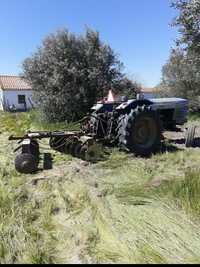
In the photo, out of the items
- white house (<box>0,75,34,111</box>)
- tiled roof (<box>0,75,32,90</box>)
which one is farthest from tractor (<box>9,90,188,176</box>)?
white house (<box>0,75,34,111</box>)

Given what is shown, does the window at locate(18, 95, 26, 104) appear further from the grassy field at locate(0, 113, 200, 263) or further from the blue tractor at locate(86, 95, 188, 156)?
the grassy field at locate(0, 113, 200, 263)

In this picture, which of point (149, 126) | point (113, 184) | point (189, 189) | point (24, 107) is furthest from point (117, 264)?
point (24, 107)

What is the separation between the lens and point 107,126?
8172 millimetres

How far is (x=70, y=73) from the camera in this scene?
15.2 m

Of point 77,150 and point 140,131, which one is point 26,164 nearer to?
point 77,150

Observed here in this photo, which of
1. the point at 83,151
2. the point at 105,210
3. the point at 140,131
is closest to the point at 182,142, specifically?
the point at 140,131

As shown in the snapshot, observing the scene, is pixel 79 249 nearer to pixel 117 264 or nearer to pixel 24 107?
pixel 117 264

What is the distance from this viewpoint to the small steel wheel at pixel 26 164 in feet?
21.1

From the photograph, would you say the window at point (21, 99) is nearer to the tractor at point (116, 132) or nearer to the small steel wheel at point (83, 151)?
the tractor at point (116, 132)

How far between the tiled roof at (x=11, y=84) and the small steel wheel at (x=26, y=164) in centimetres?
3124

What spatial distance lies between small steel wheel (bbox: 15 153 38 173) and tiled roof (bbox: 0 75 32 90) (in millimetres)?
31238

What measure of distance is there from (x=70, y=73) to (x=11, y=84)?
25684mm

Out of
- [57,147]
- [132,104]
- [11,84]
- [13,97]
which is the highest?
[11,84]

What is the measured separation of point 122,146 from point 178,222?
4.14m
